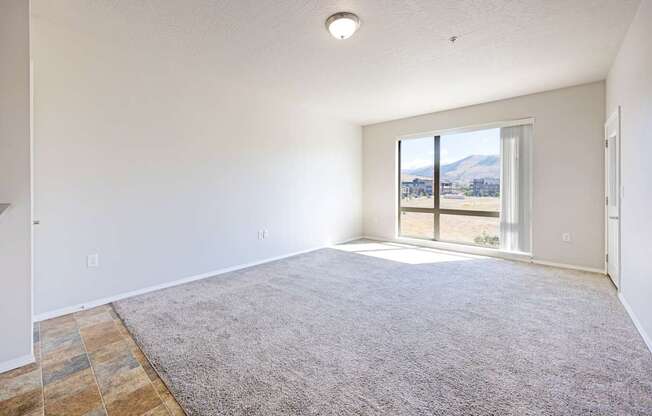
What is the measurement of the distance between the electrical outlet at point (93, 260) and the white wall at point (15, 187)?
873 millimetres

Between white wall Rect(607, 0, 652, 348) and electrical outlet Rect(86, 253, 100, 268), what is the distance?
4.65m

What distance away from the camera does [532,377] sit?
5.63 ft

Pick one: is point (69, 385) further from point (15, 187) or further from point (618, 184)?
point (618, 184)

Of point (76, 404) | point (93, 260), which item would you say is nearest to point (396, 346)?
point (76, 404)

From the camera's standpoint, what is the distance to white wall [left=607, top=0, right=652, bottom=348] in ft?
6.82

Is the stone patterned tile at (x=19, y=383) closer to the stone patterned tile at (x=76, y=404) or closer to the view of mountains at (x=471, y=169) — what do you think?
the stone patterned tile at (x=76, y=404)

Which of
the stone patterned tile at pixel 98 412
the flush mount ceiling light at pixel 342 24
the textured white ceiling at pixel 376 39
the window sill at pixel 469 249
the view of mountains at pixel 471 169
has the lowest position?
the stone patterned tile at pixel 98 412

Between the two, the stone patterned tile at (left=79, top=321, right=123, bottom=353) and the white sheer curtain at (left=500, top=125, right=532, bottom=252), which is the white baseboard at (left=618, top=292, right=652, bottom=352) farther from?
the stone patterned tile at (left=79, top=321, right=123, bottom=353)

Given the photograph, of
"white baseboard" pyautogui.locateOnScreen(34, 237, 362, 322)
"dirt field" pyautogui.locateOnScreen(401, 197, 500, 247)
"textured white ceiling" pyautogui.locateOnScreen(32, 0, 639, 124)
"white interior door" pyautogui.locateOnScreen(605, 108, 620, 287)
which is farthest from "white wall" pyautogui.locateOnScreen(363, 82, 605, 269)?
"white baseboard" pyautogui.locateOnScreen(34, 237, 362, 322)

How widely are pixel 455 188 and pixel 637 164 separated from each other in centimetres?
284

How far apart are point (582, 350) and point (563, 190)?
285 centimetres

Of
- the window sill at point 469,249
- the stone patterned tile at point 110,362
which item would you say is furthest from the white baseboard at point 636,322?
the stone patterned tile at point 110,362

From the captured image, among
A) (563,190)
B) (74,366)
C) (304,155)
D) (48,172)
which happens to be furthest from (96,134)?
(563,190)

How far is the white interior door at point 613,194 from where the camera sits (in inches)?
118
